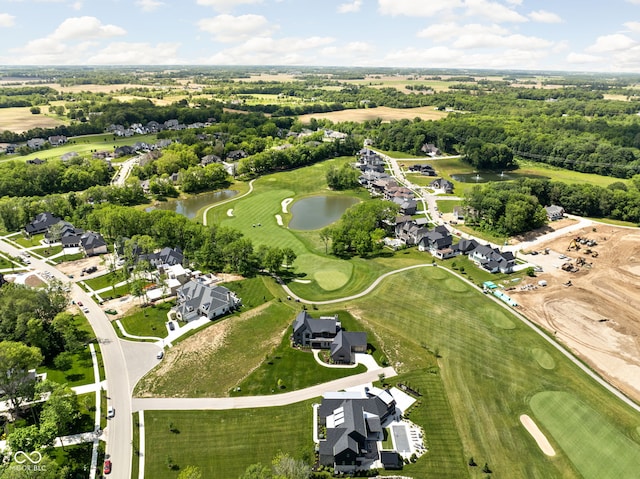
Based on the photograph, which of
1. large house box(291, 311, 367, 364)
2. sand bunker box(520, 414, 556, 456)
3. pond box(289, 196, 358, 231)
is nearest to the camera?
sand bunker box(520, 414, 556, 456)

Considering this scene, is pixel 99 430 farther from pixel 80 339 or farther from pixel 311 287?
pixel 311 287

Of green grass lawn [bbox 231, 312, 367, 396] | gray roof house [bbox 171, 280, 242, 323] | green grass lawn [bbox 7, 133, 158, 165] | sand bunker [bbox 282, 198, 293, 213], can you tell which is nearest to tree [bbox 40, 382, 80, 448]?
green grass lawn [bbox 231, 312, 367, 396]

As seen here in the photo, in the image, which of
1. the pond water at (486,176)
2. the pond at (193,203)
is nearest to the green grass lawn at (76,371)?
the pond at (193,203)

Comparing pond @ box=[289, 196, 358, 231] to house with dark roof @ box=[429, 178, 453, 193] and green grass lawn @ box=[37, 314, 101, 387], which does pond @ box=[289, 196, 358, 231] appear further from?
green grass lawn @ box=[37, 314, 101, 387]

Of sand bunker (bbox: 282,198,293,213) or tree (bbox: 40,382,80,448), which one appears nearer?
tree (bbox: 40,382,80,448)

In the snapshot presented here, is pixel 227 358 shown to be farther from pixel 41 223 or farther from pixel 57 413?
pixel 41 223

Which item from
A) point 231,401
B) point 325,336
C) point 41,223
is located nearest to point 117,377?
point 231,401

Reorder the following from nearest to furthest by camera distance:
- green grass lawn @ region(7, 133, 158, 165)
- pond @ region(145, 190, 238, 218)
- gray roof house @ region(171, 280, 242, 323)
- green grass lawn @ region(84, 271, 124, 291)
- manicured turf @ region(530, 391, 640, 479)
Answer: manicured turf @ region(530, 391, 640, 479) < gray roof house @ region(171, 280, 242, 323) < green grass lawn @ region(84, 271, 124, 291) < pond @ region(145, 190, 238, 218) < green grass lawn @ region(7, 133, 158, 165)
